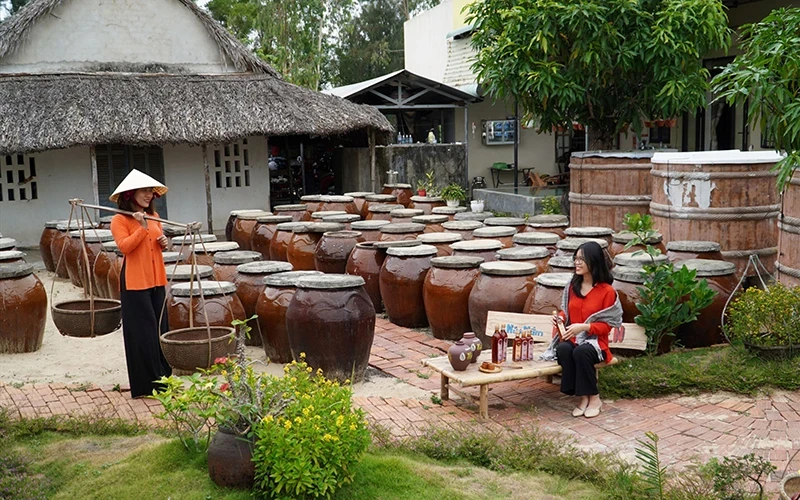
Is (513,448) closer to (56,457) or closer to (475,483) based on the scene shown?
(475,483)

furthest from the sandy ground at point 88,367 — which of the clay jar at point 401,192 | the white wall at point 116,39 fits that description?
the white wall at point 116,39

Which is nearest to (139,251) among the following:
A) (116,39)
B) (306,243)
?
(306,243)

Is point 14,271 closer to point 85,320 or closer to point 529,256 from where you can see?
point 85,320

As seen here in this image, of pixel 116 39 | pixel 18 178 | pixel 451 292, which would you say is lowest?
pixel 451 292

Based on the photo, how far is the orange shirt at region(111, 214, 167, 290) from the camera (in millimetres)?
6473

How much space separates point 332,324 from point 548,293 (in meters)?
1.83

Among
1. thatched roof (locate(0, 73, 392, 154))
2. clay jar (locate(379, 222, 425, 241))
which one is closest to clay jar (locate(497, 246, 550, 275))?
clay jar (locate(379, 222, 425, 241))

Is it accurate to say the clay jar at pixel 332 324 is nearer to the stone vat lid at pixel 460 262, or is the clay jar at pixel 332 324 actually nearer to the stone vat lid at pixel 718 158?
the stone vat lid at pixel 460 262

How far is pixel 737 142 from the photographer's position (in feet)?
52.6

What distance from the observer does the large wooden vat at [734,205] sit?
906 centimetres

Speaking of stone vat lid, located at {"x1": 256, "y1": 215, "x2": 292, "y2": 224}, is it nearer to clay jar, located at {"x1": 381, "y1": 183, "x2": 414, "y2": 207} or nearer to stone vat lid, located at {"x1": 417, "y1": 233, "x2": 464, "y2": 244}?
stone vat lid, located at {"x1": 417, "y1": 233, "x2": 464, "y2": 244}

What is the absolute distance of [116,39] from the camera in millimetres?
17531

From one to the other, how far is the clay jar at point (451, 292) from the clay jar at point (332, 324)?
1420mm

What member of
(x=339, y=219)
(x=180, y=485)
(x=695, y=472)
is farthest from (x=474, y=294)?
(x=339, y=219)
